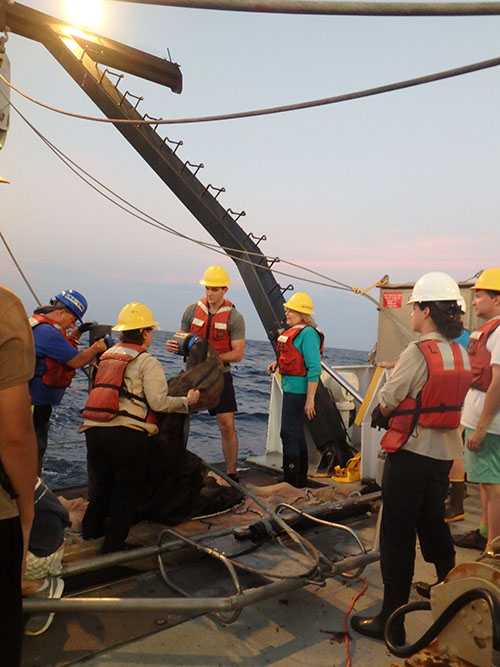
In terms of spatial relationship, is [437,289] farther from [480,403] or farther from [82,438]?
[82,438]

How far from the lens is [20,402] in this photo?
67.7 inches

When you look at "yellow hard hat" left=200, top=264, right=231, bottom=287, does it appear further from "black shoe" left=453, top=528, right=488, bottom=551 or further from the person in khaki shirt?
the person in khaki shirt

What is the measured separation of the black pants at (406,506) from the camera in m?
2.86

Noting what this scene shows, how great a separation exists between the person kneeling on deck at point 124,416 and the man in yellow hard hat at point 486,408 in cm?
212

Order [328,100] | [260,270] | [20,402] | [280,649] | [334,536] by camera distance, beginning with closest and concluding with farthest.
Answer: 1. [20,402]
2. [328,100]
3. [280,649]
4. [334,536]
5. [260,270]

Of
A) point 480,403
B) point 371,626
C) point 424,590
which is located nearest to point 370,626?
point 371,626

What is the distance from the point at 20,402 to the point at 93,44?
213 inches

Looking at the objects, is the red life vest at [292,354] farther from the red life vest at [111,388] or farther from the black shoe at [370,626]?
the black shoe at [370,626]

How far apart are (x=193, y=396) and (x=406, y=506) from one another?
5.84 ft

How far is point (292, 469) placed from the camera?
18.7ft

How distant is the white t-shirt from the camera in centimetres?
371

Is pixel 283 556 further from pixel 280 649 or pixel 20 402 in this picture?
pixel 20 402

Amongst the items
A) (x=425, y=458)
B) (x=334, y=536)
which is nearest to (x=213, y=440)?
(x=334, y=536)

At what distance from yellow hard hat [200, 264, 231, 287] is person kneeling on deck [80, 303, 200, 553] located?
58.2 inches
